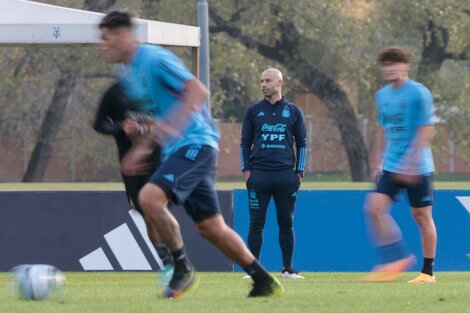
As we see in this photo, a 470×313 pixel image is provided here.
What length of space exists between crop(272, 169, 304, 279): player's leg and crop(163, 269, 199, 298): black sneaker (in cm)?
336

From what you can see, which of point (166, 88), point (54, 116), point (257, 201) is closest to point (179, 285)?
point (166, 88)

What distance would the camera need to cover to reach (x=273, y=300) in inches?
290

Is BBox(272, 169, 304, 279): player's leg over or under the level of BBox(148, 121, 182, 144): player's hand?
under

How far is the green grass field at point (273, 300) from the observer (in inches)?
277

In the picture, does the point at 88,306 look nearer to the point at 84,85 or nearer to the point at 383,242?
the point at 383,242

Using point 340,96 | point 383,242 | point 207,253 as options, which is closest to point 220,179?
point 340,96

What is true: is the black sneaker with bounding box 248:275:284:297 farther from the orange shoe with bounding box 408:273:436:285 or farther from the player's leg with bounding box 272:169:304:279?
the player's leg with bounding box 272:169:304:279

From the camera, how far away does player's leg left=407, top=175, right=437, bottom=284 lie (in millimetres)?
9484

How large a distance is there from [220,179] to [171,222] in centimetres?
3679

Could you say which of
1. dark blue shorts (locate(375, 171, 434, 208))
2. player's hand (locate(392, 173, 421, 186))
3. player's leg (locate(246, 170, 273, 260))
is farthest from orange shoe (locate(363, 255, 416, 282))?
player's leg (locate(246, 170, 273, 260))

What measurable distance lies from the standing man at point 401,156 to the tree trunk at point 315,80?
919 inches

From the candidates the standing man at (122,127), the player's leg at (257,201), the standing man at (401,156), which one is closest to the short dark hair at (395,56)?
the standing man at (401,156)

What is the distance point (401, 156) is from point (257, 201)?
1922mm

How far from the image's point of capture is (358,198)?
44.0 ft
